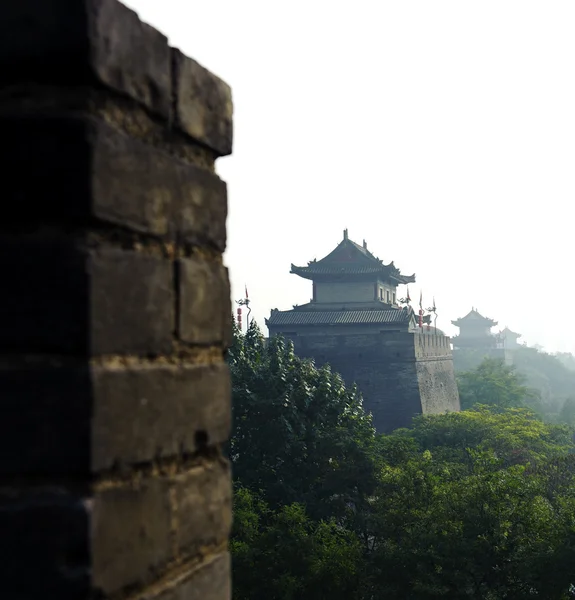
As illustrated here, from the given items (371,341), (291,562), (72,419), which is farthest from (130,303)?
(371,341)

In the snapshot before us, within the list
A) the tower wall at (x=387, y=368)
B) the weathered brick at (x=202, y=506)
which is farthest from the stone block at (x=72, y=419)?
the tower wall at (x=387, y=368)

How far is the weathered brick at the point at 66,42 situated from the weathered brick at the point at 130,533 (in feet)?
2.15

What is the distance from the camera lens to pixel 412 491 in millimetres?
13555

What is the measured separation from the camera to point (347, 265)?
34.6m

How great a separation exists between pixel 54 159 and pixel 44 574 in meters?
0.61

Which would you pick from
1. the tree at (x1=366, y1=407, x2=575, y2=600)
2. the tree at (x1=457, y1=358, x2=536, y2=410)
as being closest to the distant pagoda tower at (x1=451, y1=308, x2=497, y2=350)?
the tree at (x1=457, y1=358, x2=536, y2=410)

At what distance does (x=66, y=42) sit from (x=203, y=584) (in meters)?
0.99

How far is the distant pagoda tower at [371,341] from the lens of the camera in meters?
28.0

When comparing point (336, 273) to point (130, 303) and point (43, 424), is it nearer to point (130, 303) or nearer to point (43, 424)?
point (130, 303)

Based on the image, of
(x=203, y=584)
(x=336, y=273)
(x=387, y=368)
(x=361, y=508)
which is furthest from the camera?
(x=336, y=273)

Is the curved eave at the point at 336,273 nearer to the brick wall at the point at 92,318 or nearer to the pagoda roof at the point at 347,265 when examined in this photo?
the pagoda roof at the point at 347,265

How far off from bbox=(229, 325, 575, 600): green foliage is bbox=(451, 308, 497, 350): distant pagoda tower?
56285 mm

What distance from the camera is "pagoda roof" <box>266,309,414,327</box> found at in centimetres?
2945

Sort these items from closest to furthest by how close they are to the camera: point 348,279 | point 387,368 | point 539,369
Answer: point 387,368
point 348,279
point 539,369
